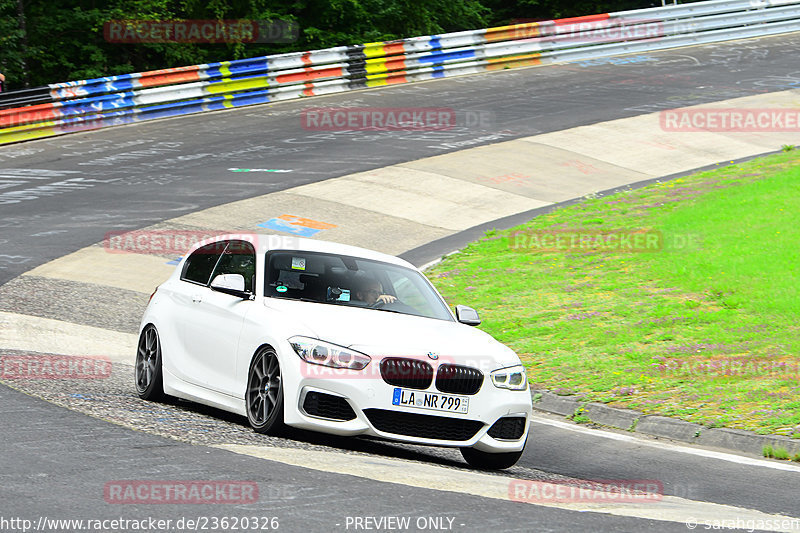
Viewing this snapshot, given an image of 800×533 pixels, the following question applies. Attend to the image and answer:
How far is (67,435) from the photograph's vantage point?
7.54 metres

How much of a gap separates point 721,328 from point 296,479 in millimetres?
7013

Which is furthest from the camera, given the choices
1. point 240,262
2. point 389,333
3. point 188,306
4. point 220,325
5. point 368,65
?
point 368,65

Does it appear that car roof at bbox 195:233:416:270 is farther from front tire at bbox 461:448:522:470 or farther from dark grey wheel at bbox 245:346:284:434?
front tire at bbox 461:448:522:470

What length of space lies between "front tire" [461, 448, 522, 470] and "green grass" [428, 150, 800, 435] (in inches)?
87.8

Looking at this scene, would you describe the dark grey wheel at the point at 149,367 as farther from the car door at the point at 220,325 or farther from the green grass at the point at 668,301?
the green grass at the point at 668,301

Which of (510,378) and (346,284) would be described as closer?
(510,378)

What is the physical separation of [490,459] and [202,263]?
10.6ft

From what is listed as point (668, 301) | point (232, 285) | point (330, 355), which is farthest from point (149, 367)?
point (668, 301)

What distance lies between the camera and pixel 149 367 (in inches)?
387

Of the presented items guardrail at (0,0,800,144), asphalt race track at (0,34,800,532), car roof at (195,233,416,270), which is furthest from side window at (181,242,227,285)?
guardrail at (0,0,800,144)

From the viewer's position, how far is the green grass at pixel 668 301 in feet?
34.4

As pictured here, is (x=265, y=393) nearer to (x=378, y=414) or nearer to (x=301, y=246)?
(x=378, y=414)

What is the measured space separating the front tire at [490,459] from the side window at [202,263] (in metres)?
2.83

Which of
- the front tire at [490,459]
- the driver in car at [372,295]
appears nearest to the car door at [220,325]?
the driver in car at [372,295]
